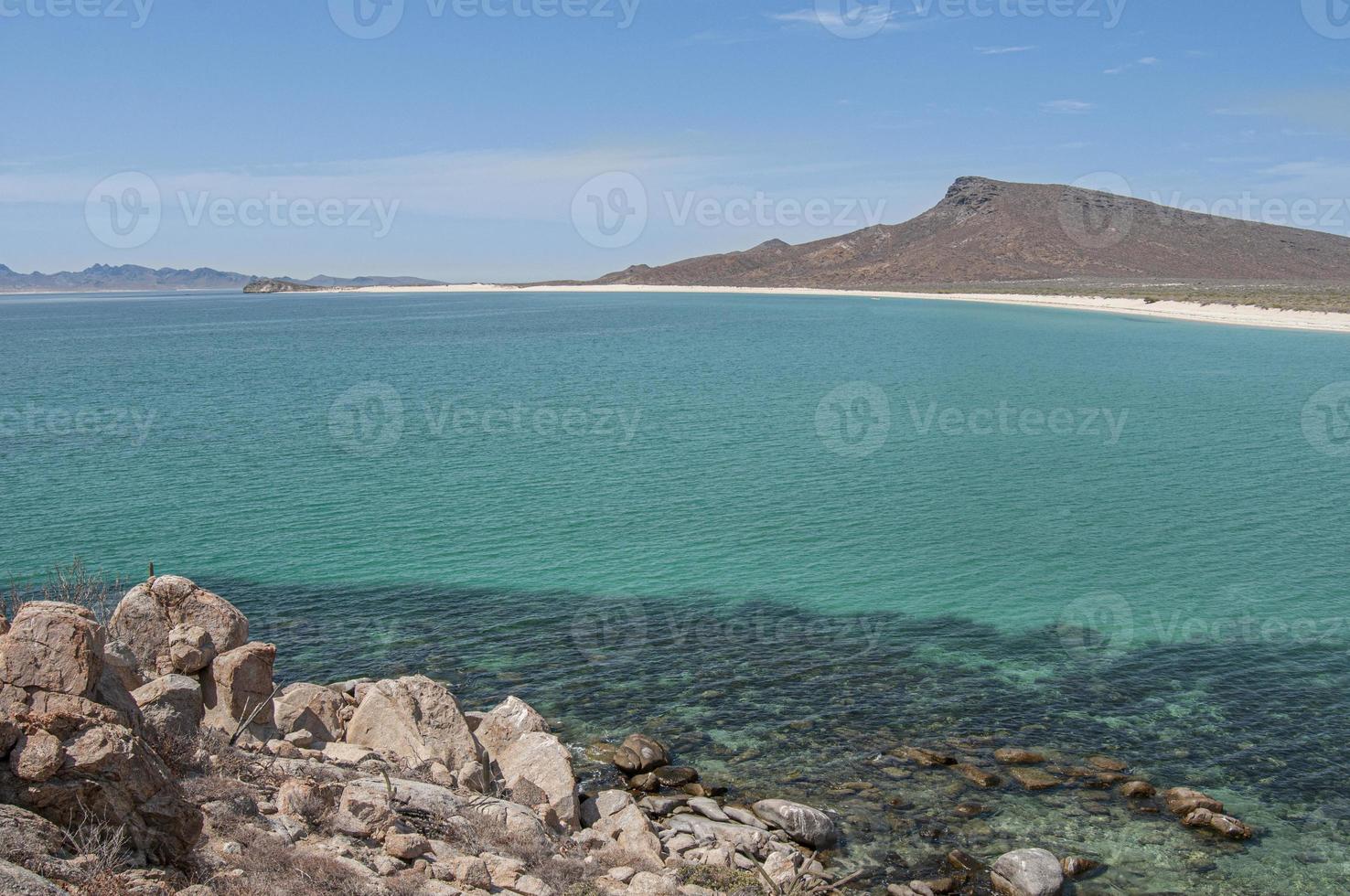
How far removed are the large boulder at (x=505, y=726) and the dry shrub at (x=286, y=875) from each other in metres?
4.95

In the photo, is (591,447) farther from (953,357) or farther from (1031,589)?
(953,357)

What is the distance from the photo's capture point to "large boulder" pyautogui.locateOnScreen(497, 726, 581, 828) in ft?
42.7

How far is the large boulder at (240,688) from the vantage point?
13609mm

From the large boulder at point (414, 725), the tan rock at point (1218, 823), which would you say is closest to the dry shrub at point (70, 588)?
the large boulder at point (414, 725)

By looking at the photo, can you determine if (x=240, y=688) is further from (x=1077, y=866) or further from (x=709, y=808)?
(x=1077, y=866)

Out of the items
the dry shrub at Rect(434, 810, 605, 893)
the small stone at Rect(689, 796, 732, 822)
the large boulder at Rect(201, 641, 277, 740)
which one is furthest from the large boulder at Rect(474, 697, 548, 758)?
the large boulder at Rect(201, 641, 277, 740)

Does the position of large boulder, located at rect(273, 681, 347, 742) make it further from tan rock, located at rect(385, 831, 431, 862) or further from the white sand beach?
the white sand beach

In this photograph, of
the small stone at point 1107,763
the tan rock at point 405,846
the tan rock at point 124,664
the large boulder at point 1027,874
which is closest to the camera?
the tan rock at point 405,846

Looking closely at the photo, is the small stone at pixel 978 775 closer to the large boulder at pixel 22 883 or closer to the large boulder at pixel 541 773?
the large boulder at pixel 541 773

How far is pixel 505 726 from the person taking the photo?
582 inches

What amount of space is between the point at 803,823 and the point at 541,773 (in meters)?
3.62

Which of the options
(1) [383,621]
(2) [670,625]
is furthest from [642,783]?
(1) [383,621]

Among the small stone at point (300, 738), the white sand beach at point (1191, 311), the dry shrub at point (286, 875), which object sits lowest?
the small stone at point (300, 738)

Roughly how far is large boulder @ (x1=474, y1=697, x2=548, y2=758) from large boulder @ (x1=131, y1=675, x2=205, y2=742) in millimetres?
4012
